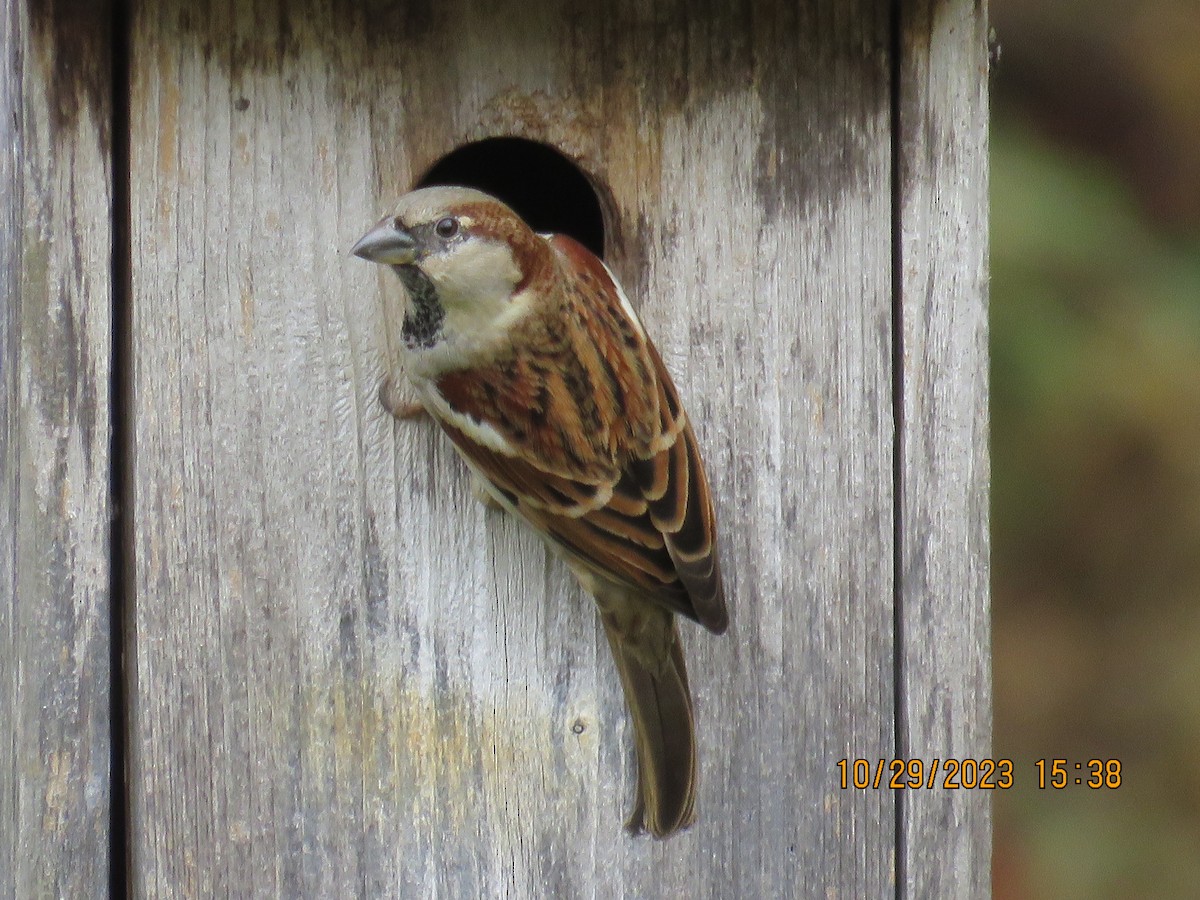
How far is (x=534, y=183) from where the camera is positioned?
9.06 feet

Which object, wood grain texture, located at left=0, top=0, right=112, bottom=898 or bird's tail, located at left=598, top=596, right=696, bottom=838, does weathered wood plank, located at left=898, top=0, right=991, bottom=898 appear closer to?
bird's tail, located at left=598, top=596, right=696, bottom=838

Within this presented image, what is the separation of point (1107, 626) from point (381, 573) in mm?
1594

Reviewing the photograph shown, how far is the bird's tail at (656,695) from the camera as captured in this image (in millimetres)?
2014

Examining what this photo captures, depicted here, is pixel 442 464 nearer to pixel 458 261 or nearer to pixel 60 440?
pixel 458 261

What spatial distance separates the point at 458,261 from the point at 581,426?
23cm

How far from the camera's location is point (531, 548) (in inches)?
81.6

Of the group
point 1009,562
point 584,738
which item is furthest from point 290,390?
point 1009,562

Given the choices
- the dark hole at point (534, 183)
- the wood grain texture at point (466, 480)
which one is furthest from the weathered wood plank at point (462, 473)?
the dark hole at point (534, 183)

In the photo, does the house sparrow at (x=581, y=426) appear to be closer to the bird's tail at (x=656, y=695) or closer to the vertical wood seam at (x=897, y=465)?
the bird's tail at (x=656, y=695)

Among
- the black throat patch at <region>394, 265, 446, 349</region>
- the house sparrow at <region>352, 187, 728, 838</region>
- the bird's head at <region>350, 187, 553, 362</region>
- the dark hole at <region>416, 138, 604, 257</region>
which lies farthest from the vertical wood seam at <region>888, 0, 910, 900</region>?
the dark hole at <region>416, 138, 604, 257</region>

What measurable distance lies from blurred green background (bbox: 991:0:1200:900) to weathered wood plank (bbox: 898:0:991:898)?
858 mm

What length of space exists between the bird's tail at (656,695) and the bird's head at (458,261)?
363mm

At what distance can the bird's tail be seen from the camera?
6.61 feet

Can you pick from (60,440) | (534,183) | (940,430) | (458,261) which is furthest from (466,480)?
(534,183)
